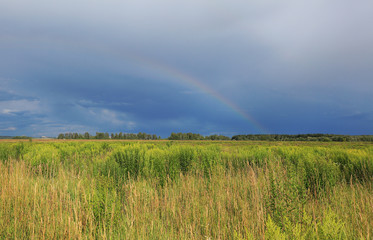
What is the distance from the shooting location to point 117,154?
9.31 metres

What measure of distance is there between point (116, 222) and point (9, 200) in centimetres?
270

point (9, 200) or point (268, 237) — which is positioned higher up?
point (268, 237)

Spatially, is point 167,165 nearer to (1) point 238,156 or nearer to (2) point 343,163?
(1) point 238,156

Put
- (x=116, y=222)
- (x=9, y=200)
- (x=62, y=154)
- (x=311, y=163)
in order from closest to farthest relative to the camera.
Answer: (x=116, y=222) < (x=9, y=200) < (x=311, y=163) < (x=62, y=154)

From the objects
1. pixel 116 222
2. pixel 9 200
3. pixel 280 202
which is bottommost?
pixel 116 222

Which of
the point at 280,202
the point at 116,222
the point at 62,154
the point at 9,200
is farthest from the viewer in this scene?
the point at 62,154

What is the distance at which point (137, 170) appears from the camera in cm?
873

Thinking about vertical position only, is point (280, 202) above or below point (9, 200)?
above

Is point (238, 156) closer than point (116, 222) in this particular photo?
No

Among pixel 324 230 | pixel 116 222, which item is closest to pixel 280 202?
pixel 324 230

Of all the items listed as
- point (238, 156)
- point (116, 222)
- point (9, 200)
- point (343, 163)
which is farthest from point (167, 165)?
point (343, 163)

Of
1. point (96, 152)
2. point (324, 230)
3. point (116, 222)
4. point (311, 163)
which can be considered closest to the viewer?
point (324, 230)

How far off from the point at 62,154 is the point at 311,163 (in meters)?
14.1

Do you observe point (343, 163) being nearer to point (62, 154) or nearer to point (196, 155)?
point (196, 155)
